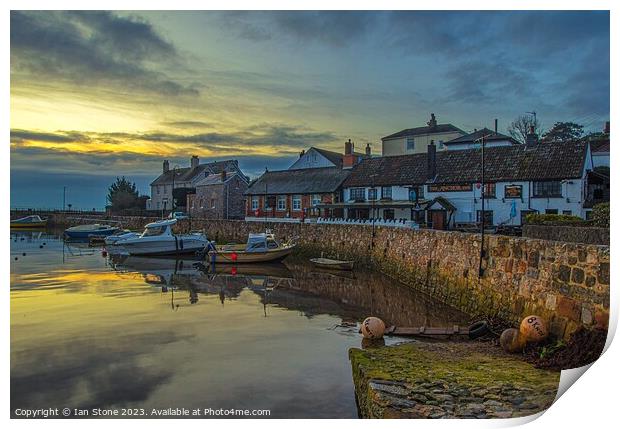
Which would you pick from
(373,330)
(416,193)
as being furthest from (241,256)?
(373,330)

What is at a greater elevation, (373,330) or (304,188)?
(304,188)

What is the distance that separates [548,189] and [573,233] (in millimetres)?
14273

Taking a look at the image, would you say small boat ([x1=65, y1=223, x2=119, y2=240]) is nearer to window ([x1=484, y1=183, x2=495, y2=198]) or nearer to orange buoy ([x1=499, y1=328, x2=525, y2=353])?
window ([x1=484, y1=183, x2=495, y2=198])

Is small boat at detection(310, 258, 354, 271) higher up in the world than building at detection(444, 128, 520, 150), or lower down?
lower down

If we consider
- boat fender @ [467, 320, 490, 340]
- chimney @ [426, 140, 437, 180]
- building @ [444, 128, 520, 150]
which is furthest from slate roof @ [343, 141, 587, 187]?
boat fender @ [467, 320, 490, 340]

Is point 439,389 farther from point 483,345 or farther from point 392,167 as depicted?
point 392,167

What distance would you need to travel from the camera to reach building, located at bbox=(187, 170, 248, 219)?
2014 inches

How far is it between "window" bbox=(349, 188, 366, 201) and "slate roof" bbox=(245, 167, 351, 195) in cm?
143

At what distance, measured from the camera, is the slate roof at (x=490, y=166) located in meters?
29.0

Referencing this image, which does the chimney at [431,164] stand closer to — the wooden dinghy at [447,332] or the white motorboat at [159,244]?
the white motorboat at [159,244]

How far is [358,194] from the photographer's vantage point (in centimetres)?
3875

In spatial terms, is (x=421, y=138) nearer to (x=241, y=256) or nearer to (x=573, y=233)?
(x=241, y=256)
